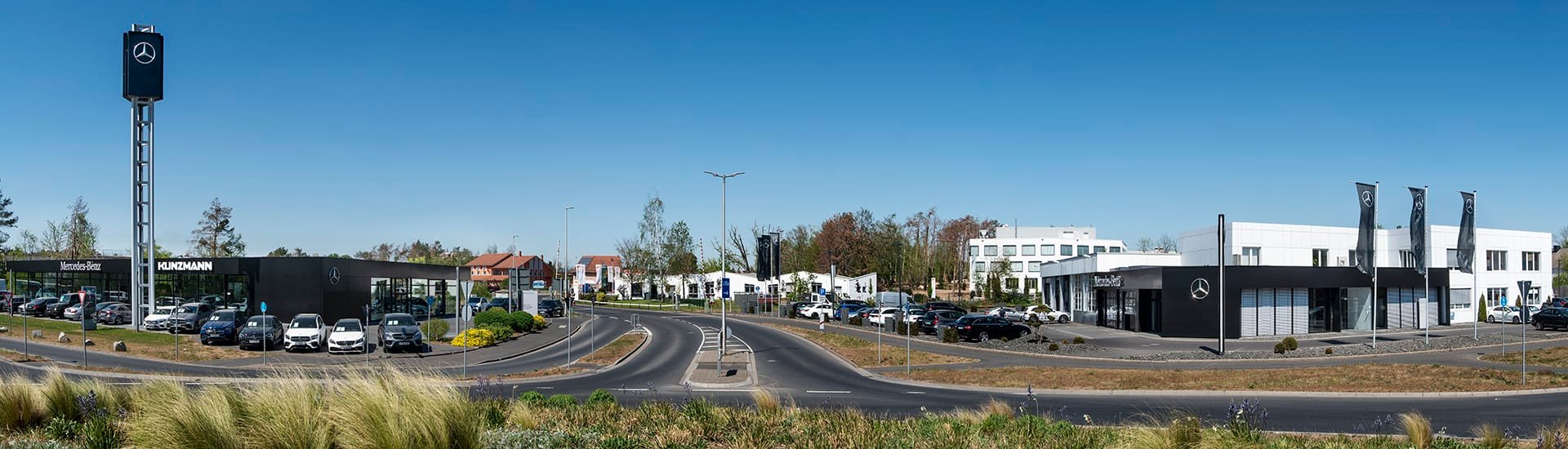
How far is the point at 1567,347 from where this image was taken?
36.0m

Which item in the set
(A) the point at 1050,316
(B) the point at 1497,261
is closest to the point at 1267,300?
(A) the point at 1050,316

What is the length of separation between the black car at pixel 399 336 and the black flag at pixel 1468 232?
4865 centimetres

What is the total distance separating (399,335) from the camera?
125ft

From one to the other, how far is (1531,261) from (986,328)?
46.0 m

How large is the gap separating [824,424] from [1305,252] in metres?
60.3

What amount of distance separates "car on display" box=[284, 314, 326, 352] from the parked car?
57.6 metres

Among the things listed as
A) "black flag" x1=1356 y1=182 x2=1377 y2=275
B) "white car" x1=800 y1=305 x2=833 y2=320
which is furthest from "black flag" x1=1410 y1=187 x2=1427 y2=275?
"white car" x1=800 y1=305 x2=833 y2=320

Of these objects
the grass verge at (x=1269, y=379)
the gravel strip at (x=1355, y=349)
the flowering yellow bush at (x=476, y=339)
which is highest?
the grass verge at (x=1269, y=379)

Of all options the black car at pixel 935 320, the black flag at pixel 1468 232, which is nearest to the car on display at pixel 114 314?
the black car at pixel 935 320

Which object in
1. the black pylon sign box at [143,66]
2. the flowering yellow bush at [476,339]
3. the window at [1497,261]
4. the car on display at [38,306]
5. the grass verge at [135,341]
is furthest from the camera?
the window at [1497,261]

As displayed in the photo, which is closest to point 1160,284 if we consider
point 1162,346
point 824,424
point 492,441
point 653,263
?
point 1162,346

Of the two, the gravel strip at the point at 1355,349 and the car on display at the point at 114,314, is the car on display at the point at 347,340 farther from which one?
the gravel strip at the point at 1355,349

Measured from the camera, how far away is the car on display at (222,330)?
3869 centimetres

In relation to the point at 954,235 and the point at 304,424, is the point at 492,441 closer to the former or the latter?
the point at 304,424
